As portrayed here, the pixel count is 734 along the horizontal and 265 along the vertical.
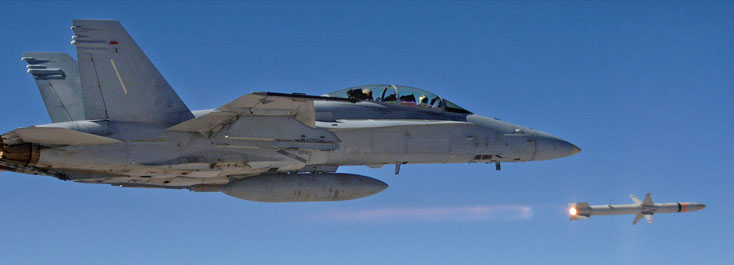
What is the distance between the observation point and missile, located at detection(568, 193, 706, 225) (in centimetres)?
3584

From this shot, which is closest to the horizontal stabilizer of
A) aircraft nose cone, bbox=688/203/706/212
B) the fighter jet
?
the fighter jet

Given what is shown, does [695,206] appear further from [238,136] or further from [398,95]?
[238,136]

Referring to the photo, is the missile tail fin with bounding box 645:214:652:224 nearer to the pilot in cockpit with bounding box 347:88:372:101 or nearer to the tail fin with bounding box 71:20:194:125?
the pilot in cockpit with bounding box 347:88:372:101

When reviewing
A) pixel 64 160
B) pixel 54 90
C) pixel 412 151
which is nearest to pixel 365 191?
pixel 412 151

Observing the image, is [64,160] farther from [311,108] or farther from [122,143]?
[311,108]

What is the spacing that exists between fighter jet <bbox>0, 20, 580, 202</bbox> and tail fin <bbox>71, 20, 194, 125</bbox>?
0.02 metres

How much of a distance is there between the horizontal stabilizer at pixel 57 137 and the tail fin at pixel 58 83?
531 cm

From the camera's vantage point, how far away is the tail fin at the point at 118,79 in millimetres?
19688

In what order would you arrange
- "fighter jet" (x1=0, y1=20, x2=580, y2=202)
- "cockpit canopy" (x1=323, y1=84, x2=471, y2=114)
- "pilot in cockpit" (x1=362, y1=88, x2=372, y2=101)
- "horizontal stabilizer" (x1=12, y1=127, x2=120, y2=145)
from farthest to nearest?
"cockpit canopy" (x1=323, y1=84, x2=471, y2=114) → "pilot in cockpit" (x1=362, y1=88, x2=372, y2=101) → "fighter jet" (x1=0, y1=20, x2=580, y2=202) → "horizontal stabilizer" (x1=12, y1=127, x2=120, y2=145)

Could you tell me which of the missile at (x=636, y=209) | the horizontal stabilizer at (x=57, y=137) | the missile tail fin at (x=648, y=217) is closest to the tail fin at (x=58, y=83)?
the horizontal stabilizer at (x=57, y=137)

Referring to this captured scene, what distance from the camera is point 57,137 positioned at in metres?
18.4

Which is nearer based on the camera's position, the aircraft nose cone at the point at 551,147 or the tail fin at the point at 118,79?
the tail fin at the point at 118,79

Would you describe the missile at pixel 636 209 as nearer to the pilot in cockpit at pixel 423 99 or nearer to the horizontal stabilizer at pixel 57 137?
the pilot in cockpit at pixel 423 99

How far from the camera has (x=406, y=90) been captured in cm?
2361
